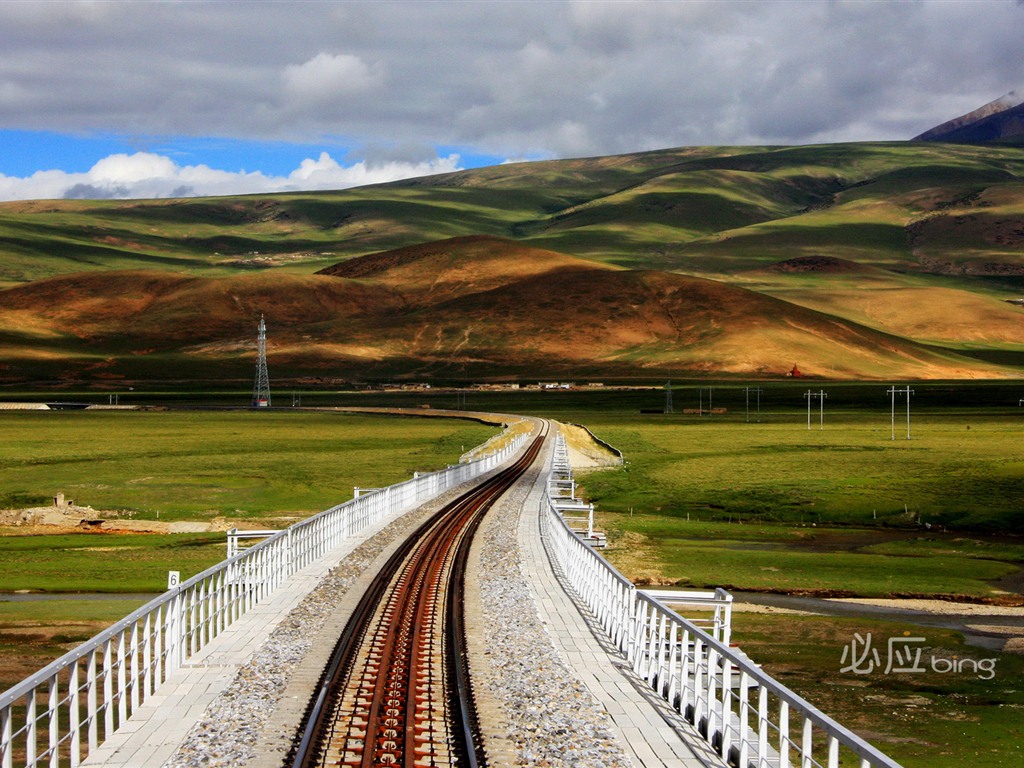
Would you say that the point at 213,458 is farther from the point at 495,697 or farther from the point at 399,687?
the point at 495,697

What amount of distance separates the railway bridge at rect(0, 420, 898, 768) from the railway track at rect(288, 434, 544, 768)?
0.14 feet

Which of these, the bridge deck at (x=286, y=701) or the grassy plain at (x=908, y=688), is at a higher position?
the bridge deck at (x=286, y=701)

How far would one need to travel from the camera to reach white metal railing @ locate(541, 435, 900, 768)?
10.8 m

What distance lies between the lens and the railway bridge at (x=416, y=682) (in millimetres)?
12484

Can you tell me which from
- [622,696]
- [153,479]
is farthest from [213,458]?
[622,696]

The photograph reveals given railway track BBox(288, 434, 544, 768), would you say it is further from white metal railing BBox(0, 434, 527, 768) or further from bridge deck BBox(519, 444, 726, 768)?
white metal railing BBox(0, 434, 527, 768)

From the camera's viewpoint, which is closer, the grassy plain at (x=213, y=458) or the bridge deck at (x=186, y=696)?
the bridge deck at (x=186, y=696)

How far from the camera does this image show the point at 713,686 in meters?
13.3


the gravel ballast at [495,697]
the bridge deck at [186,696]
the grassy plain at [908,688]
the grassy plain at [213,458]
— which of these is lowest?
the grassy plain at [908,688]

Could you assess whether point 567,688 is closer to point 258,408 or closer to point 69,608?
point 69,608

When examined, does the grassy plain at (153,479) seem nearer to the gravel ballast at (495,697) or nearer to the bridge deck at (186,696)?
the bridge deck at (186,696)

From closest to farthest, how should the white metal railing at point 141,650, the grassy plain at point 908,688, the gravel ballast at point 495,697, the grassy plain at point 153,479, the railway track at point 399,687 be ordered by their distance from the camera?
1. the white metal railing at point 141,650
2. the gravel ballast at point 495,697
3. the railway track at point 399,687
4. the grassy plain at point 908,688
5. the grassy plain at point 153,479

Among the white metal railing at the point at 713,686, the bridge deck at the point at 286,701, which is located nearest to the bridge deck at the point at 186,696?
the bridge deck at the point at 286,701

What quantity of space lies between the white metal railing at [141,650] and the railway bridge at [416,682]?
5cm
